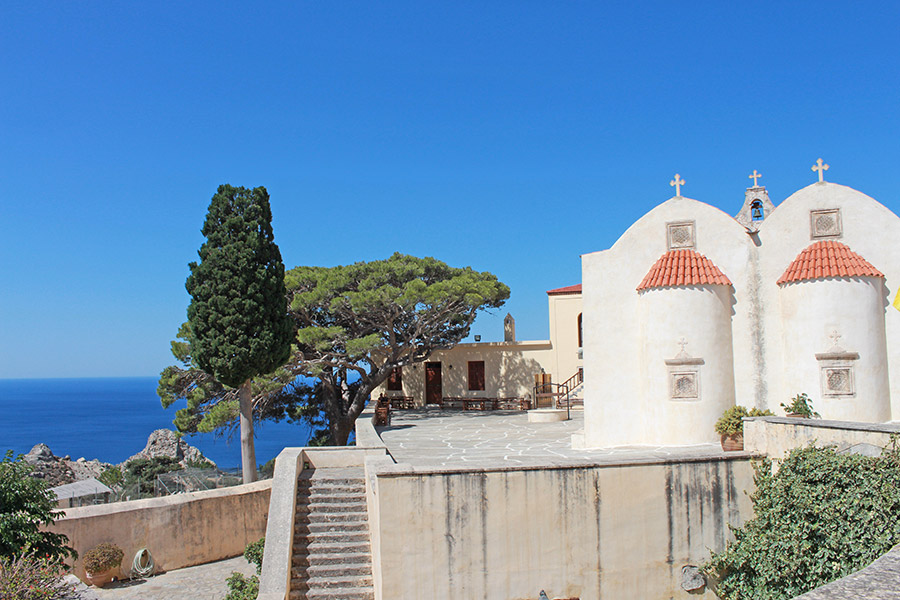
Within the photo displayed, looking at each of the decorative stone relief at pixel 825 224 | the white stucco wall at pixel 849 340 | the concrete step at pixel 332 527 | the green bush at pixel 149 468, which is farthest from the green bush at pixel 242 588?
the green bush at pixel 149 468

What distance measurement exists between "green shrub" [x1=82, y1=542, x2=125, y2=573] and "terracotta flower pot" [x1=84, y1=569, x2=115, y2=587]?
0.07 m

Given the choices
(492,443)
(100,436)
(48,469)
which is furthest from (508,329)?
(100,436)

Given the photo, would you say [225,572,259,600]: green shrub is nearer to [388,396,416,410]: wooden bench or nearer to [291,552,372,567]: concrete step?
[291,552,372,567]: concrete step

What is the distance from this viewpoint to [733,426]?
11.9 meters

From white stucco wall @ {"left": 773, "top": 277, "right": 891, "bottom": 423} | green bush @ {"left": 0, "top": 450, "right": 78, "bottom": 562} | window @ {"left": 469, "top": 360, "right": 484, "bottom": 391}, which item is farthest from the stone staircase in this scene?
window @ {"left": 469, "top": 360, "right": 484, "bottom": 391}

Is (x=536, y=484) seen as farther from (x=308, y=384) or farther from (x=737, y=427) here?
(x=308, y=384)

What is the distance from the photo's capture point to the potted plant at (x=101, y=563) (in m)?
11.3

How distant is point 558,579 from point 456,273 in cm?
1733

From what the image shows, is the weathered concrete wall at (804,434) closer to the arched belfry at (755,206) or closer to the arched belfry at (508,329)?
the arched belfry at (755,206)

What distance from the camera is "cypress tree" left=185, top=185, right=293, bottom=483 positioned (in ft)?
49.3

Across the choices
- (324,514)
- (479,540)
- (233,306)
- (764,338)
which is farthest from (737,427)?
(233,306)

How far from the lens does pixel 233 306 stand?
15.0 meters

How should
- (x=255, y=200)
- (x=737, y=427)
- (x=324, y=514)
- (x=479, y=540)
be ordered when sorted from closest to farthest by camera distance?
(x=479, y=540)
(x=324, y=514)
(x=737, y=427)
(x=255, y=200)

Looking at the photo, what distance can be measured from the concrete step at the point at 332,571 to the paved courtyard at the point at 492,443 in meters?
1.78
